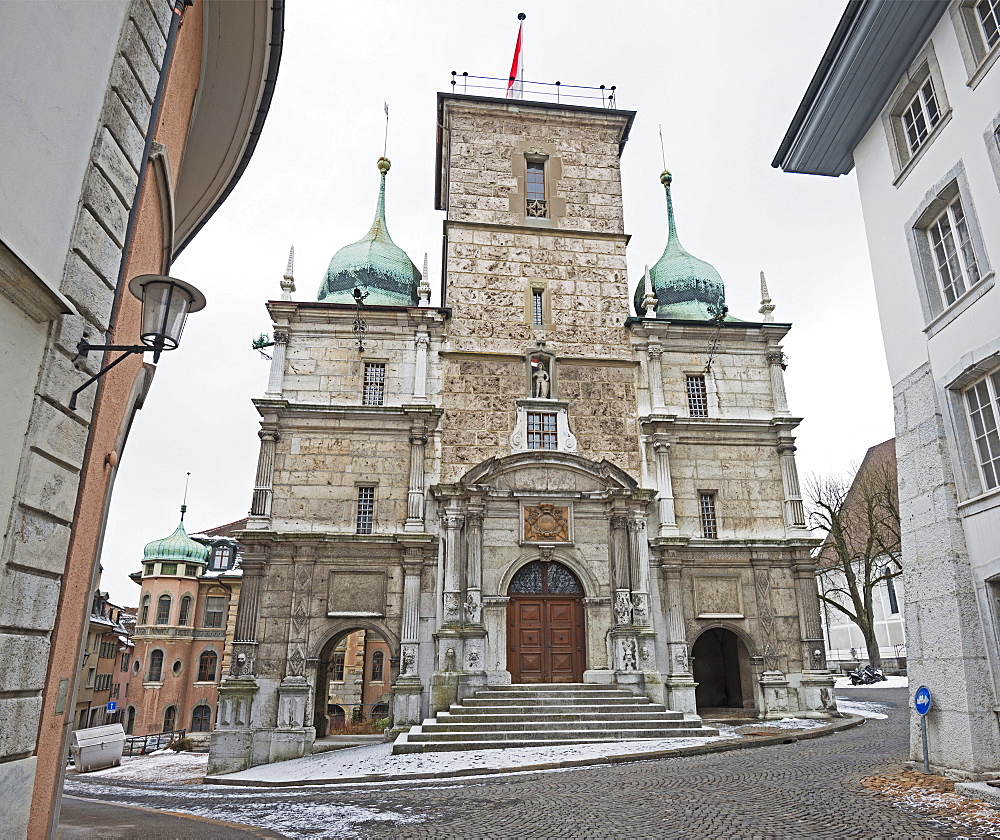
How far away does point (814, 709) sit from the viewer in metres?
19.8

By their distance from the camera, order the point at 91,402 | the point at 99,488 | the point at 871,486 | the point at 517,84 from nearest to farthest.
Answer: the point at 91,402 < the point at 99,488 < the point at 517,84 < the point at 871,486

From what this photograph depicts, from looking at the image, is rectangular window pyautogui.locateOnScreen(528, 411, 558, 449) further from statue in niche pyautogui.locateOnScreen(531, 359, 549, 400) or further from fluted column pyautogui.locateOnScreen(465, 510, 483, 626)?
fluted column pyautogui.locateOnScreen(465, 510, 483, 626)

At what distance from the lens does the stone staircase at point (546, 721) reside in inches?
623

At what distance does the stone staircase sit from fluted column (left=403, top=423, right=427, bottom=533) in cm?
483

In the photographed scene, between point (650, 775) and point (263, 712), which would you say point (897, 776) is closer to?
point (650, 775)

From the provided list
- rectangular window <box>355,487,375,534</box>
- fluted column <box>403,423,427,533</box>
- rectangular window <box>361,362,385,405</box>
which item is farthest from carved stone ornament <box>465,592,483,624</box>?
rectangular window <box>361,362,385,405</box>

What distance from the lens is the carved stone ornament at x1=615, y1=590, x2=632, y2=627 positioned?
19.7 meters

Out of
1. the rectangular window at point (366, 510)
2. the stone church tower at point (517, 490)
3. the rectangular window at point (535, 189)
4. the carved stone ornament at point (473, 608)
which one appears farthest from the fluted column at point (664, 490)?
the rectangular window at point (535, 189)

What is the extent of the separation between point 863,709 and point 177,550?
45.1 metres

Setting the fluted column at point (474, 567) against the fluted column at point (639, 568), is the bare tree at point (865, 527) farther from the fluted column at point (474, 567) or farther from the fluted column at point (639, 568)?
the fluted column at point (474, 567)

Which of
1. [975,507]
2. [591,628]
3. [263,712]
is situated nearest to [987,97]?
[975,507]

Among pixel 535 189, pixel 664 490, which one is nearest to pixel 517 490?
pixel 664 490

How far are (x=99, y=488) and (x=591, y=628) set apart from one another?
15043mm

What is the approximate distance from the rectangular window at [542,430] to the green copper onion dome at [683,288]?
6.07m
